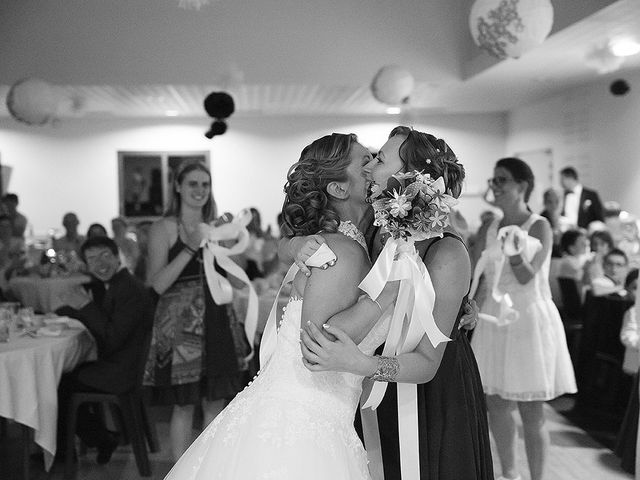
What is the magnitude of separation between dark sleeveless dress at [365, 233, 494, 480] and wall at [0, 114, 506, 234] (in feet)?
36.5

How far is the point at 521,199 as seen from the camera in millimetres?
3627

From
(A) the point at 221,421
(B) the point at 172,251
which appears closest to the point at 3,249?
(B) the point at 172,251

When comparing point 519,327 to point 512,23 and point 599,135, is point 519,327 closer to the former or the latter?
point 512,23

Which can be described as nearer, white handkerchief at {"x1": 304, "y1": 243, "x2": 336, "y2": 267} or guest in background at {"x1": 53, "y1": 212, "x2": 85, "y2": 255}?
white handkerchief at {"x1": 304, "y1": 243, "x2": 336, "y2": 267}

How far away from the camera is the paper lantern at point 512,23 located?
5.19 meters

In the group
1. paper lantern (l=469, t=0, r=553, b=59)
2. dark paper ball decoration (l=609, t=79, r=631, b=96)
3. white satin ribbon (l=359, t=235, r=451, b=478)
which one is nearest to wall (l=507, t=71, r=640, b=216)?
dark paper ball decoration (l=609, t=79, r=631, b=96)

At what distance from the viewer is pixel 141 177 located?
13219 millimetres

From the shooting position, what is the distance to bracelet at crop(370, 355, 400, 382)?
1754 mm

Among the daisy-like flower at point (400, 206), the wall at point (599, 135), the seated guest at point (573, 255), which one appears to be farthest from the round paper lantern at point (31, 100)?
the wall at point (599, 135)

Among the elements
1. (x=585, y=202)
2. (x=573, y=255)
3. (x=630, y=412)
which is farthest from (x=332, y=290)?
(x=585, y=202)

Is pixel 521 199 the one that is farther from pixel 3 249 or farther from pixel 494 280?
pixel 3 249

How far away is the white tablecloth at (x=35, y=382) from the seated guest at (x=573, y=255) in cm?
413

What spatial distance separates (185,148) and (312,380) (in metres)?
11.9

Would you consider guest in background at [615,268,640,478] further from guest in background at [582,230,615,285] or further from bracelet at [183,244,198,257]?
bracelet at [183,244,198,257]
